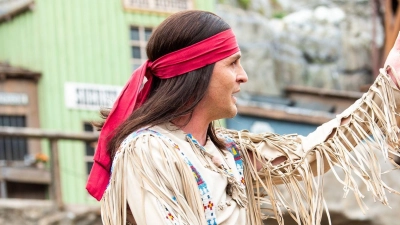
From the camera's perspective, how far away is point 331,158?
217 centimetres

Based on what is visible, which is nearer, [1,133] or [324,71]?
[1,133]

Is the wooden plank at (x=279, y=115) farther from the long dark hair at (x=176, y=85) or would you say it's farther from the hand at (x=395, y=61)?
the long dark hair at (x=176, y=85)

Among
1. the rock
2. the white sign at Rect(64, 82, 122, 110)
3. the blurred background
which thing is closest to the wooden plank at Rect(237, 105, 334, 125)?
the blurred background

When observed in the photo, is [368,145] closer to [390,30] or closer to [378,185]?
[378,185]

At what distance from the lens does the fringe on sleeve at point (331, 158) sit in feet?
6.89

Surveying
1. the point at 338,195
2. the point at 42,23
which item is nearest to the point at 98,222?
the point at 338,195

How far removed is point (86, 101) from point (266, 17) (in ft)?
14.6

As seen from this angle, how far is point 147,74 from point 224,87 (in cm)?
20

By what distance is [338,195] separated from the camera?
483 centimetres

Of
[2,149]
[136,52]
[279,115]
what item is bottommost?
[2,149]

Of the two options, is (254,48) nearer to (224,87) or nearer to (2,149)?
(2,149)

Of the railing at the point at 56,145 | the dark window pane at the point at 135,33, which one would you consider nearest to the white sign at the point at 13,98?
the dark window pane at the point at 135,33

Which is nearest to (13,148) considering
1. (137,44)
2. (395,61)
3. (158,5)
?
(137,44)

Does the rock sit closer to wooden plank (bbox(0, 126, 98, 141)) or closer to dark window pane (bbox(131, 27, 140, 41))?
dark window pane (bbox(131, 27, 140, 41))
